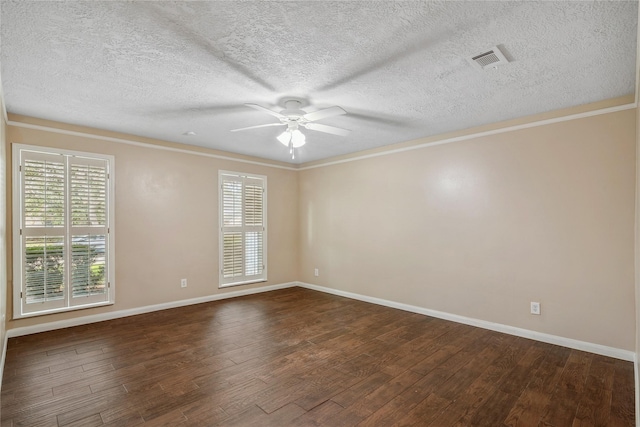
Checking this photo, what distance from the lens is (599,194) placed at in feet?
10.2

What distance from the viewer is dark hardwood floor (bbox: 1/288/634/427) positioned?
213 centimetres

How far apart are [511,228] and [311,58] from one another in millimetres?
2979

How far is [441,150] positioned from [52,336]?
17.3 feet

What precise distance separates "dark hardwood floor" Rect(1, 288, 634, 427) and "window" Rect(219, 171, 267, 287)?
5.08 feet

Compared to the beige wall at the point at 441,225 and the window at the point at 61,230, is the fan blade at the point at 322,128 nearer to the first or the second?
the beige wall at the point at 441,225

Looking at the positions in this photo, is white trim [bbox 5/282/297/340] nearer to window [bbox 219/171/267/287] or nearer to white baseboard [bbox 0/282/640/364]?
white baseboard [bbox 0/282/640/364]

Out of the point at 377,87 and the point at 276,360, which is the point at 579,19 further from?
the point at 276,360

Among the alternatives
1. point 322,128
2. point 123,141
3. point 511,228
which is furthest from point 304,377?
point 123,141

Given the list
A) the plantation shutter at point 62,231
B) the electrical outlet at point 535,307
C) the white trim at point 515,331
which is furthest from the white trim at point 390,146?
the white trim at point 515,331

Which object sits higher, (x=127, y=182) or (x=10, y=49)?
(x=10, y=49)

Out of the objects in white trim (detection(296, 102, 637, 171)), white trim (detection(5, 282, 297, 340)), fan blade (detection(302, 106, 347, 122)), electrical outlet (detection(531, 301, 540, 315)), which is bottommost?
white trim (detection(5, 282, 297, 340))

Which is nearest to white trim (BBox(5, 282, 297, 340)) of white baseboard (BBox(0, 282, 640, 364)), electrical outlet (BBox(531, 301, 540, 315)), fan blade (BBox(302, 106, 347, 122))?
white baseboard (BBox(0, 282, 640, 364))

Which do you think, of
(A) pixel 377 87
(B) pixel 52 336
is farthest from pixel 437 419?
(B) pixel 52 336

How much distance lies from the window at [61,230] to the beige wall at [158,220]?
114 mm
